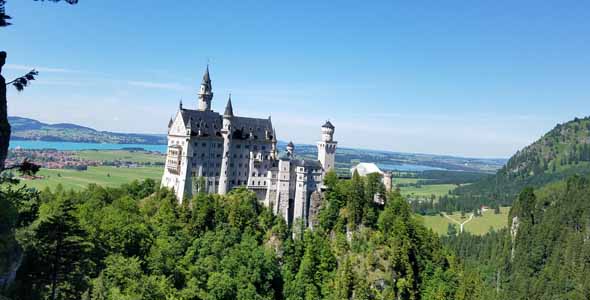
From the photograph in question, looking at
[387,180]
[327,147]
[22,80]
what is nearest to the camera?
[22,80]

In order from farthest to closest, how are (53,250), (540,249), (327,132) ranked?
(540,249), (327,132), (53,250)

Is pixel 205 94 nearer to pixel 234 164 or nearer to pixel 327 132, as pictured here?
pixel 234 164

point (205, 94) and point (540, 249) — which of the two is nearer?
point (205, 94)

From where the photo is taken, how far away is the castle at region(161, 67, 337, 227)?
95.9 m

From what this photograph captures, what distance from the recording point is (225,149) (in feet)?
326

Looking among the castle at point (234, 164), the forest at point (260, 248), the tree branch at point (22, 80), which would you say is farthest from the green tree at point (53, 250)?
the castle at point (234, 164)

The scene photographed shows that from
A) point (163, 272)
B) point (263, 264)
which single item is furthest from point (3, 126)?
point (263, 264)

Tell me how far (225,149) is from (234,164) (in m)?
3.87

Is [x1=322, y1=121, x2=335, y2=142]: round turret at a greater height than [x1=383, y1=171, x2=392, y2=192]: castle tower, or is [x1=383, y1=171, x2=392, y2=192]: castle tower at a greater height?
[x1=322, y1=121, x2=335, y2=142]: round turret

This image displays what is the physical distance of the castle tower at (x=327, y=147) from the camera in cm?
10462

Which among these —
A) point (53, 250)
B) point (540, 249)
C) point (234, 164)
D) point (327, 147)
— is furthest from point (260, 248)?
point (540, 249)

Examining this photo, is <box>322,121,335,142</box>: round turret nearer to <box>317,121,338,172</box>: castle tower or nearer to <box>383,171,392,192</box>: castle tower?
<box>317,121,338,172</box>: castle tower

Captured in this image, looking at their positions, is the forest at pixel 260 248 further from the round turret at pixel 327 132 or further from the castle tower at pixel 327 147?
the round turret at pixel 327 132

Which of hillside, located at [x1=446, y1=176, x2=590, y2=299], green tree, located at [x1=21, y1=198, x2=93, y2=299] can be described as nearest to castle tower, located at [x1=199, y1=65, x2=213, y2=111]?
green tree, located at [x1=21, y1=198, x2=93, y2=299]
